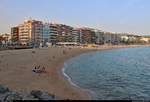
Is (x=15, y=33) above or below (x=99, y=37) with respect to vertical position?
above

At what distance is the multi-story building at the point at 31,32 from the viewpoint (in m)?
136

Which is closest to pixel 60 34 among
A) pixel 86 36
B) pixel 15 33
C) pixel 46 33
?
pixel 46 33

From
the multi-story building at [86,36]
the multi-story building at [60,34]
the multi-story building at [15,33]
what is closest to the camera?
the multi-story building at [60,34]

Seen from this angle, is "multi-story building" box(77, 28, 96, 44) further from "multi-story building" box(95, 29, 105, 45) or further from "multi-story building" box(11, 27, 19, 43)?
"multi-story building" box(11, 27, 19, 43)

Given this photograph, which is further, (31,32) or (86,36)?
(86,36)

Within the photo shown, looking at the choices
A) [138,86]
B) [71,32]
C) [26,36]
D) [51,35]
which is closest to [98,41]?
[71,32]

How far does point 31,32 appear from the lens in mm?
136625

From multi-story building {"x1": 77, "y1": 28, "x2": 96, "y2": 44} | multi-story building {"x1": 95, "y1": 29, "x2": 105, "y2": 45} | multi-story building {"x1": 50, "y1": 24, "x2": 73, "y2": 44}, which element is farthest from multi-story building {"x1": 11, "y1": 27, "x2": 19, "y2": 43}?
multi-story building {"x1": 95, "y1": 29, "x2": 105, "y2": 45}

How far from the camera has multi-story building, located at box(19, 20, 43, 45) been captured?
447ft

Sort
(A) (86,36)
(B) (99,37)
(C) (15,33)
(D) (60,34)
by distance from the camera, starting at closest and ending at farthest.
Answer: (C) (15,33), (D) (60,34), (A) (86,36), (B) (99,37)

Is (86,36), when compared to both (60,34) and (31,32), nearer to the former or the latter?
(60,34)

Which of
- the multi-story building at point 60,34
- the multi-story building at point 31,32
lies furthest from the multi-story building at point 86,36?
the multi-story building at point 31,32

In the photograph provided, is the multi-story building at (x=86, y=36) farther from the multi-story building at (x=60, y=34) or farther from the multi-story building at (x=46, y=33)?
the multi-story building at (x=46, y=33)

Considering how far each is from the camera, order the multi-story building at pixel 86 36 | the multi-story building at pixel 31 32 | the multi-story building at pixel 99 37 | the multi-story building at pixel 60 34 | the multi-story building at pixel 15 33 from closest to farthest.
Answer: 1. the multi-story building at pixel 31 32
2. the multi-story building at pixel 60 34
3. the multi-story building at pixel 15 33
4. the multi-story building at pixel 86 36
5. the multi-story building at pixel 99 37
